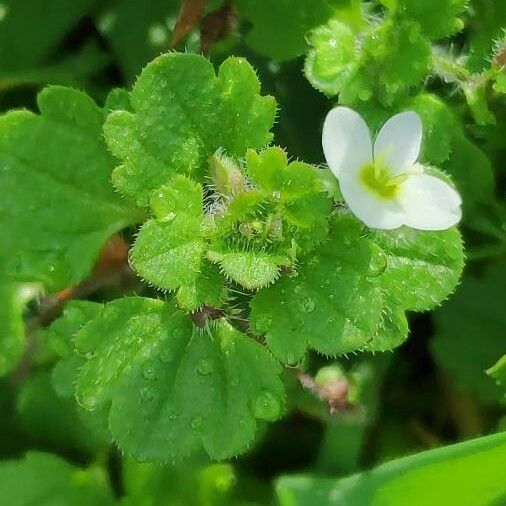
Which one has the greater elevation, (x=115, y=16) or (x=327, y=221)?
(x=327, y=221)

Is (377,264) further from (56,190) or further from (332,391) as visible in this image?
(56,190)

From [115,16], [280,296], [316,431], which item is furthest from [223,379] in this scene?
[115,16]

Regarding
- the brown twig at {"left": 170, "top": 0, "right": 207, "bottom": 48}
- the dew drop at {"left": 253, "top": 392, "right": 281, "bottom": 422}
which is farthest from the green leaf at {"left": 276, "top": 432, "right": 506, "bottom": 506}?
the brown twig at {"left": 170, "top": 0, "right": 207, "bottom": 48}

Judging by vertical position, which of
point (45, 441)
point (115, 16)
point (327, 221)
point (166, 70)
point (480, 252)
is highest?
point (166, 70)

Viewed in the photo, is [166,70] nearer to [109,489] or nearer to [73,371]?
[73,371]

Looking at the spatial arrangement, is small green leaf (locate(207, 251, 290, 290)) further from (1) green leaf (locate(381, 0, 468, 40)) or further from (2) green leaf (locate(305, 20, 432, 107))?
(1) green leaf (locate(381, 0, 468, 40))

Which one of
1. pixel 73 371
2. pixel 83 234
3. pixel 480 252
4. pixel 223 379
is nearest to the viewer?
pixel 223 379
